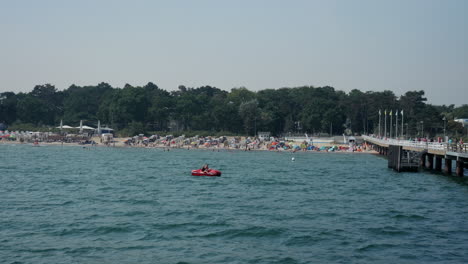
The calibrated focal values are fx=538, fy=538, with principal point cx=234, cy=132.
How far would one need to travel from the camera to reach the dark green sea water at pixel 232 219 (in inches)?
869

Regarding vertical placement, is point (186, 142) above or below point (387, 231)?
above

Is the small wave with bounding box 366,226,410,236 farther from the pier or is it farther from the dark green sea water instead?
the pier

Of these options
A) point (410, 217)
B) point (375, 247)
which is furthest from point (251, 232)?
point (410, 217)

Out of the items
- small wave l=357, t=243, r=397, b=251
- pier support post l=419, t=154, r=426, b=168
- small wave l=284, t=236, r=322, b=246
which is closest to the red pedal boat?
pier support post l=419, t=154, r=426, b=168

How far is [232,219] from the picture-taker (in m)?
29.2

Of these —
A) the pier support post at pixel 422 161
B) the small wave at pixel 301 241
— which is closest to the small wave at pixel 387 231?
the small wave at pixel 301 241

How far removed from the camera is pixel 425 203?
35656 millimetres

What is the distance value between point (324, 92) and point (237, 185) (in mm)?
105159

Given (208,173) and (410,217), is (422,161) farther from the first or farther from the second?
(410,217)

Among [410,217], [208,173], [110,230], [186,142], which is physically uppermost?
[186,142]

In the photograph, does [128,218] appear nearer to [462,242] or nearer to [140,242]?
[140,242]

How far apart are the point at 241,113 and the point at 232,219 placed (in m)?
103

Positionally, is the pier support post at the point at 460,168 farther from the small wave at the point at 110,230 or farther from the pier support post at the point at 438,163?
the small wave at the point at 110,230

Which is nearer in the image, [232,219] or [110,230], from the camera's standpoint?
[110,230]
